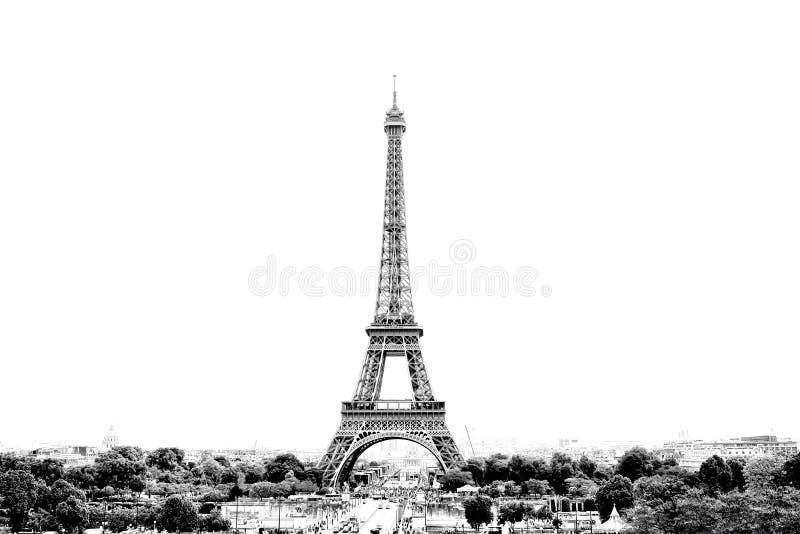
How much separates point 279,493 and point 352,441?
876cm


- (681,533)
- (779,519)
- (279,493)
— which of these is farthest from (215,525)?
(779,519)

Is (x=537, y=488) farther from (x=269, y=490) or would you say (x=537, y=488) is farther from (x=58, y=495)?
(x=58, y=495)

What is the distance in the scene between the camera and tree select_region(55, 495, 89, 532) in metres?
59.2

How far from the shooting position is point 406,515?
75.2m

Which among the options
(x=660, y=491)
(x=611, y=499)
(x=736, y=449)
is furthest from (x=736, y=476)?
(x=736, y=449)

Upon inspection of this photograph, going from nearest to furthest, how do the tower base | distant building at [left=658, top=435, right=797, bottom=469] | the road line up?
1. the road
2. the tower base
3. distant building at [left=658, top=435, right=797, bottom=469]

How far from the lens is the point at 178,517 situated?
60.9m

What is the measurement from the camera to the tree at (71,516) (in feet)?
194

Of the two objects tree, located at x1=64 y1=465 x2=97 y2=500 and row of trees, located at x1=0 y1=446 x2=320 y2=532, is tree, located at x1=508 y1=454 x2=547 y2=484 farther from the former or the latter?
tree, located at x1=64 y1=465 x2=97 y2=500

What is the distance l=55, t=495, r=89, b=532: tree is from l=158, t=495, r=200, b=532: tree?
4810 mm

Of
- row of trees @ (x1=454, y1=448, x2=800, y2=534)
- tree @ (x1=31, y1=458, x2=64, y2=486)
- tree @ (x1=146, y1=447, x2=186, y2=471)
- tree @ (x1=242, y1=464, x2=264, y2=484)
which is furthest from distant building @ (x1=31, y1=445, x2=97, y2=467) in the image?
row of trees @ (x1=454, y1=448, x2=800, y2=534)

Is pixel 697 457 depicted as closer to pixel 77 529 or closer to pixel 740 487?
pixel 740 487

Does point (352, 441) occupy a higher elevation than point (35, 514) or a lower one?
higher

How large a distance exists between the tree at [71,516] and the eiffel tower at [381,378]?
26.0 m
